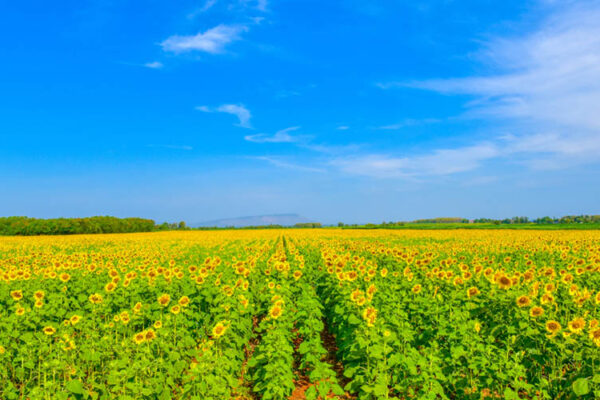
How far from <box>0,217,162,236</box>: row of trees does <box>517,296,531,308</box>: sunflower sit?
83.7 meters

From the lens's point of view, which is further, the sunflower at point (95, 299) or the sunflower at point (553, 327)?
the sunflower at point (95, 299)

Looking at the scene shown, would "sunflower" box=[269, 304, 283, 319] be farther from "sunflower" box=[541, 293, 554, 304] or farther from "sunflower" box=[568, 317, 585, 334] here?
"sunflower" box=[541, 293, 554, 304]

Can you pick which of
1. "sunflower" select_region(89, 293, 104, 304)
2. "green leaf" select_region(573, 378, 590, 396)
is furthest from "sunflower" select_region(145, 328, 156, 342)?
"green leaf" select_region(573, 378, 590, 396)

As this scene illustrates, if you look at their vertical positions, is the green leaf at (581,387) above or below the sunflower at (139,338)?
below

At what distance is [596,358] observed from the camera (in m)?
4.98

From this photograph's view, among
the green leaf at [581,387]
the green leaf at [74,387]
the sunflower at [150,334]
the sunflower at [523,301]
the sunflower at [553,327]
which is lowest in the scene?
the green leaf at [74,387]

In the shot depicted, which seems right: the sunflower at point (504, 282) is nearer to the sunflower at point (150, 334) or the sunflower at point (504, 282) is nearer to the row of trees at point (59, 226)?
the sunflower at point (150, 334)

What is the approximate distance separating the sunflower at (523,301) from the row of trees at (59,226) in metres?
83.7

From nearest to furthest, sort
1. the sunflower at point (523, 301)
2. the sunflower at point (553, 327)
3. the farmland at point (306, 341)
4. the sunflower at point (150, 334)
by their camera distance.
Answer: the farmland at point (306, 341), the sunflower at point (553, 327), the sunflower at point (150, 334), the sunflower at point (523, 301)

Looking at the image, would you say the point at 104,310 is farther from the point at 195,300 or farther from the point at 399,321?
the point at 399,321

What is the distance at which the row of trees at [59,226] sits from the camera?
68.8 metres

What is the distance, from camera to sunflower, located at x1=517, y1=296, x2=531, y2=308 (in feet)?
22.8

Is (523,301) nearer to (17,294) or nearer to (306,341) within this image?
(306,341)

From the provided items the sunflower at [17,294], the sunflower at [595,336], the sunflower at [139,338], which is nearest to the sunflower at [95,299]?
the sunflower at [17,294]
